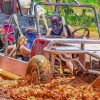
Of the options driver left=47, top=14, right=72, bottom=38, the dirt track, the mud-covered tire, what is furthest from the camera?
driver left=47, top=14, right=72, bottom=38

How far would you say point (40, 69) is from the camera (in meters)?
7.06

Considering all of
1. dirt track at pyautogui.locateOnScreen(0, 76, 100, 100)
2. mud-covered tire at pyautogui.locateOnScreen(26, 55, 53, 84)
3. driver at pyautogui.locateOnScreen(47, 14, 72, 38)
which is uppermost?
driver at pyautogui.locateOnScreen(47, 14, 72, 38)

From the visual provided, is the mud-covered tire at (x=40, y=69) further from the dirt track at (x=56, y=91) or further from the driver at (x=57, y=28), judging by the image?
the driver at (x=57, y=28)

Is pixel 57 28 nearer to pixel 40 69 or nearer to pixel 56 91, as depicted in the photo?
pixel 40 69

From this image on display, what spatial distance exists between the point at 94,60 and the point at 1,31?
4.56m

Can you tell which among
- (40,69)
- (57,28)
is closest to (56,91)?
(40,69)

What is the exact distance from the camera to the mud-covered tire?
702 cm

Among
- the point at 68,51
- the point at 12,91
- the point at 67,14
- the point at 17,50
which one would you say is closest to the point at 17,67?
the point at 17,50

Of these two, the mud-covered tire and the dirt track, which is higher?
the mud-covered tire

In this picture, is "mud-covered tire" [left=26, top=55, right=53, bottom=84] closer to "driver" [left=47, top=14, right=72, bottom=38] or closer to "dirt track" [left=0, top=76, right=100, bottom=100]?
"dirt track" [left=0, top=76, right=100, bottom=100]

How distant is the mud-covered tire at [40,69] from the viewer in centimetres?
702

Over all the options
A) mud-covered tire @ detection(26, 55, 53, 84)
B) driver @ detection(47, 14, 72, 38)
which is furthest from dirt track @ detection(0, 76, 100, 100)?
driver @ detection(47, 14, 72, 38)

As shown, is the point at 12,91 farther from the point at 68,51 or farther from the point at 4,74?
the point at 4,74

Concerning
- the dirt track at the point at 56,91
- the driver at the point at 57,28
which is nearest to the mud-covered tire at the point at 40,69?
the dirt track at the point at 56,91
